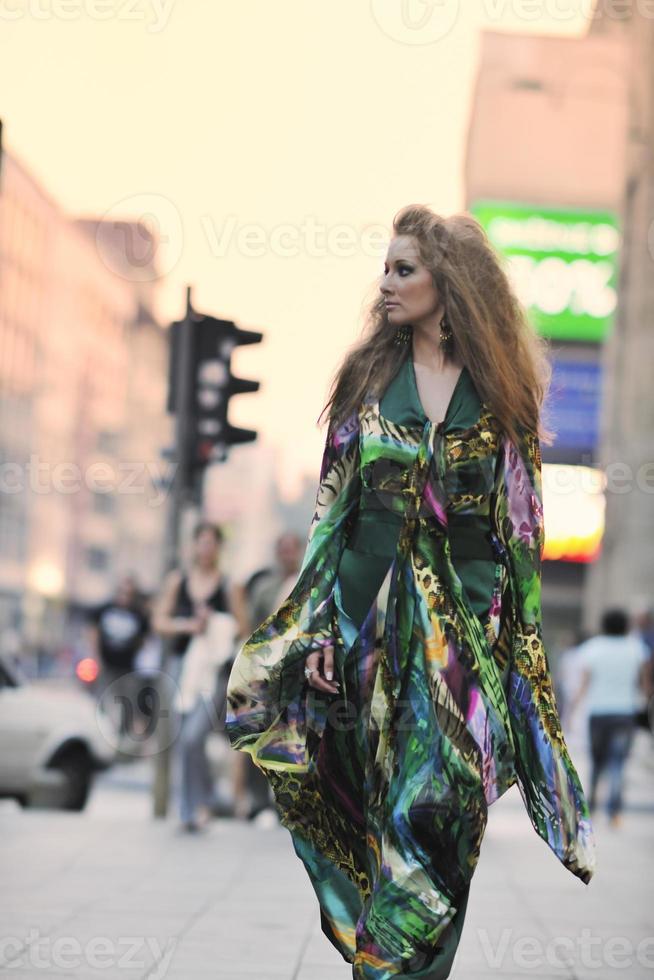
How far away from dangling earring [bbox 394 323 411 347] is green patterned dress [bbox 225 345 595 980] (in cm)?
8

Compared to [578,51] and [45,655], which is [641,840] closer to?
[578,51]

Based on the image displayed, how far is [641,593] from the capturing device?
28.5 meters

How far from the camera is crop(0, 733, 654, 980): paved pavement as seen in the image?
5578mm

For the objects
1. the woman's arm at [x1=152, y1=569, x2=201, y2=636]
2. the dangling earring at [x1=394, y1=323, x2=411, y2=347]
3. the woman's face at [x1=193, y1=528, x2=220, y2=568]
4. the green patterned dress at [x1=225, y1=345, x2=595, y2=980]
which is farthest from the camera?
the woman's face at [x1=193, y1=528, x2=220, y2=568]

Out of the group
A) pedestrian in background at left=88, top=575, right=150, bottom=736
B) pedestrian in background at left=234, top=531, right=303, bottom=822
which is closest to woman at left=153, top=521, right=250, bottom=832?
pedestrian in background at left=234, top=531, right=303, bottom=822

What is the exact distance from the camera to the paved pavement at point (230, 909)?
18.3 ft

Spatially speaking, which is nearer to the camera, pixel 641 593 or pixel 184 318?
pixel 184 318

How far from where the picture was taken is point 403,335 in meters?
4.43

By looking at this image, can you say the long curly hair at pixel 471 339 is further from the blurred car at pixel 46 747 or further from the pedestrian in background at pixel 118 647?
the pedestrian in background at pixel 118 647

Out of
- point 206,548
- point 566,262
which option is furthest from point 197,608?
point 566,262

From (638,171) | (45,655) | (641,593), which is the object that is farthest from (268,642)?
(45,655)

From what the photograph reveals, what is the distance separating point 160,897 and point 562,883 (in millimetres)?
2083

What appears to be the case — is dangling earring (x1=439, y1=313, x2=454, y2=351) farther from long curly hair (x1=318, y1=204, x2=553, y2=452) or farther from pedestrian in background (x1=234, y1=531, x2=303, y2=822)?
pedestrian in background (x1=234, y1=531, x2=303, y2=822)

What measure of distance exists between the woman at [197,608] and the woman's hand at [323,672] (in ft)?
22.4
